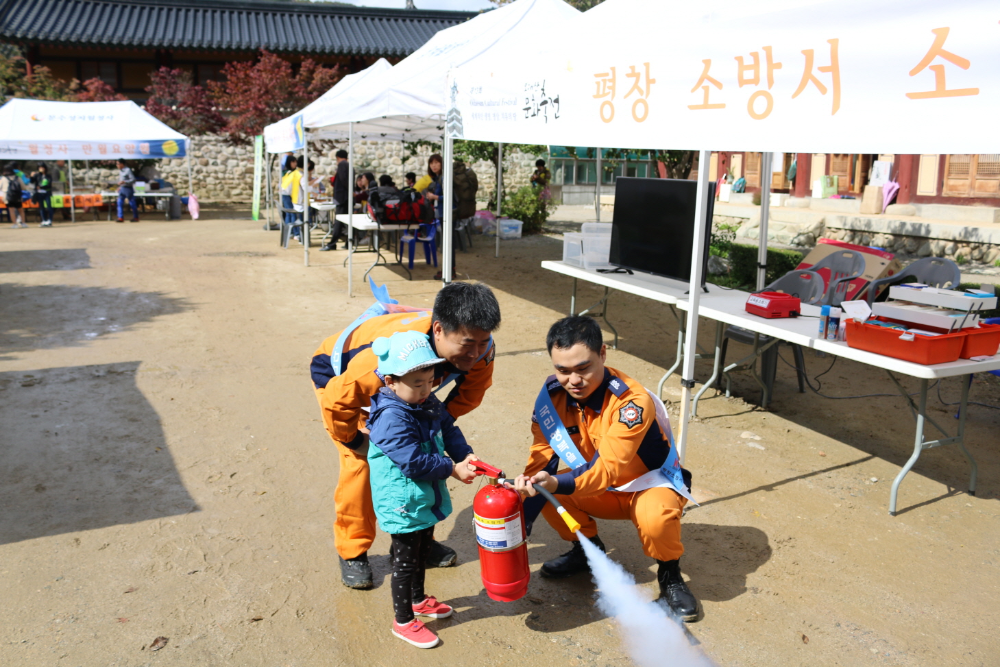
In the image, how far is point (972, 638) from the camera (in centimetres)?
284

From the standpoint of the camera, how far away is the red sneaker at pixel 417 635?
2744 millimetres

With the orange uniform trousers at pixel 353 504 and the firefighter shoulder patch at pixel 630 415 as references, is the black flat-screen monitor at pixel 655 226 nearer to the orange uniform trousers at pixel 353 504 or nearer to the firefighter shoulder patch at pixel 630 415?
the firefighter shoulder patch at pixel 630 415

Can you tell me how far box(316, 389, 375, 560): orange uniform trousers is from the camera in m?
2.99

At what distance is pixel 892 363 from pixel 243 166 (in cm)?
2348

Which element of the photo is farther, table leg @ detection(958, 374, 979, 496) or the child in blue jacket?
table leg @ detection(958, 374, 979, 496)

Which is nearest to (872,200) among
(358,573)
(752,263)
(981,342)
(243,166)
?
(752,263)

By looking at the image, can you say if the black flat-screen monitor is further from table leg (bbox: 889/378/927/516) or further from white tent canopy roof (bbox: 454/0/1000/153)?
table leg (bbox: 889/378/927/516)

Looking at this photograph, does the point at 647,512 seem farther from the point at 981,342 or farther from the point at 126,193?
the point at 126,193

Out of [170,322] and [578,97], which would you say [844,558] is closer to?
[578,97]

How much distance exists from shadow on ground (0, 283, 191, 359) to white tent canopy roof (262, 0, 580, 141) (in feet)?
10.1

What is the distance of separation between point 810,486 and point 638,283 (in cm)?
231

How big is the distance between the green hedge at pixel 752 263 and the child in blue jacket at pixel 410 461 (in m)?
7.38

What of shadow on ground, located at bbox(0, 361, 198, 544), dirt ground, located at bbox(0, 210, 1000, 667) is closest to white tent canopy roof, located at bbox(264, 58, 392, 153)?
dirt ground, located at bbox(0, 210, 1000, 667)

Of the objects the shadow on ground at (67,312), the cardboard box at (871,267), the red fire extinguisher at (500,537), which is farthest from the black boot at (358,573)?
the shadow on ground at (67,312)
